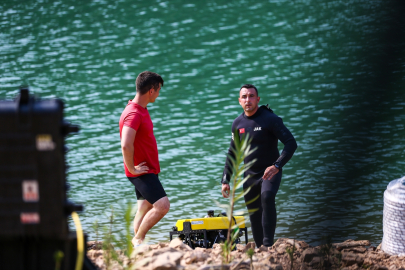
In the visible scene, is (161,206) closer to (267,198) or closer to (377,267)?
(267,198)

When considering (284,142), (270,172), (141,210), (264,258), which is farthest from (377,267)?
(141,210)

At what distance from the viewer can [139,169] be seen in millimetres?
5664

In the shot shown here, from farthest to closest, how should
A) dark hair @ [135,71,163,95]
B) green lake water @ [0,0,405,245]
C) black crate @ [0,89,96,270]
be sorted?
dark hair @ [135,71,163,95]
black crate @ [0,89,96,270]
green lake water @ [0,0,405,245]

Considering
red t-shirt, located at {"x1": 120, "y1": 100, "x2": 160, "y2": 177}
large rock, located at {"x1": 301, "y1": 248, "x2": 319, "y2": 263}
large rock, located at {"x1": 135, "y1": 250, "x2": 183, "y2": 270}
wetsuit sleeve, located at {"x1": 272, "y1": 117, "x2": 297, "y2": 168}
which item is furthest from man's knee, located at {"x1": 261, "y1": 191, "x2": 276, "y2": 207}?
large rock, located at {"x1": 135, "y1": 250, "x2": 183, "y2": 270}

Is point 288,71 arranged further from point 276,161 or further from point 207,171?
point 276,161

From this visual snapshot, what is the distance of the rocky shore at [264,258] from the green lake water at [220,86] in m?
0.58

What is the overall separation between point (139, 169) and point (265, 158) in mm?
1489

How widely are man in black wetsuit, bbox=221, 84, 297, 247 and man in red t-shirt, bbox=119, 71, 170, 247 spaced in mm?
912

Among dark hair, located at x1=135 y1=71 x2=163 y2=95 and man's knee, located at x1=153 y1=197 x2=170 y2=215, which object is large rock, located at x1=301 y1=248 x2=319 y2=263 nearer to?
man's knee, located at x1=153 y1=197 x2=170 y2=215

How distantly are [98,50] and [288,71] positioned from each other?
8.41 metres

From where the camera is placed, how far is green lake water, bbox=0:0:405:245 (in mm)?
2488

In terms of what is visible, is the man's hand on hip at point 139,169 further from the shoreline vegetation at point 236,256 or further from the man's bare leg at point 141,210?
the shoreline vegetation at point 236,256

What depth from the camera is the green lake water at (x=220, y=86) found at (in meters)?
2.49

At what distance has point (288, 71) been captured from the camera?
1875 cm
